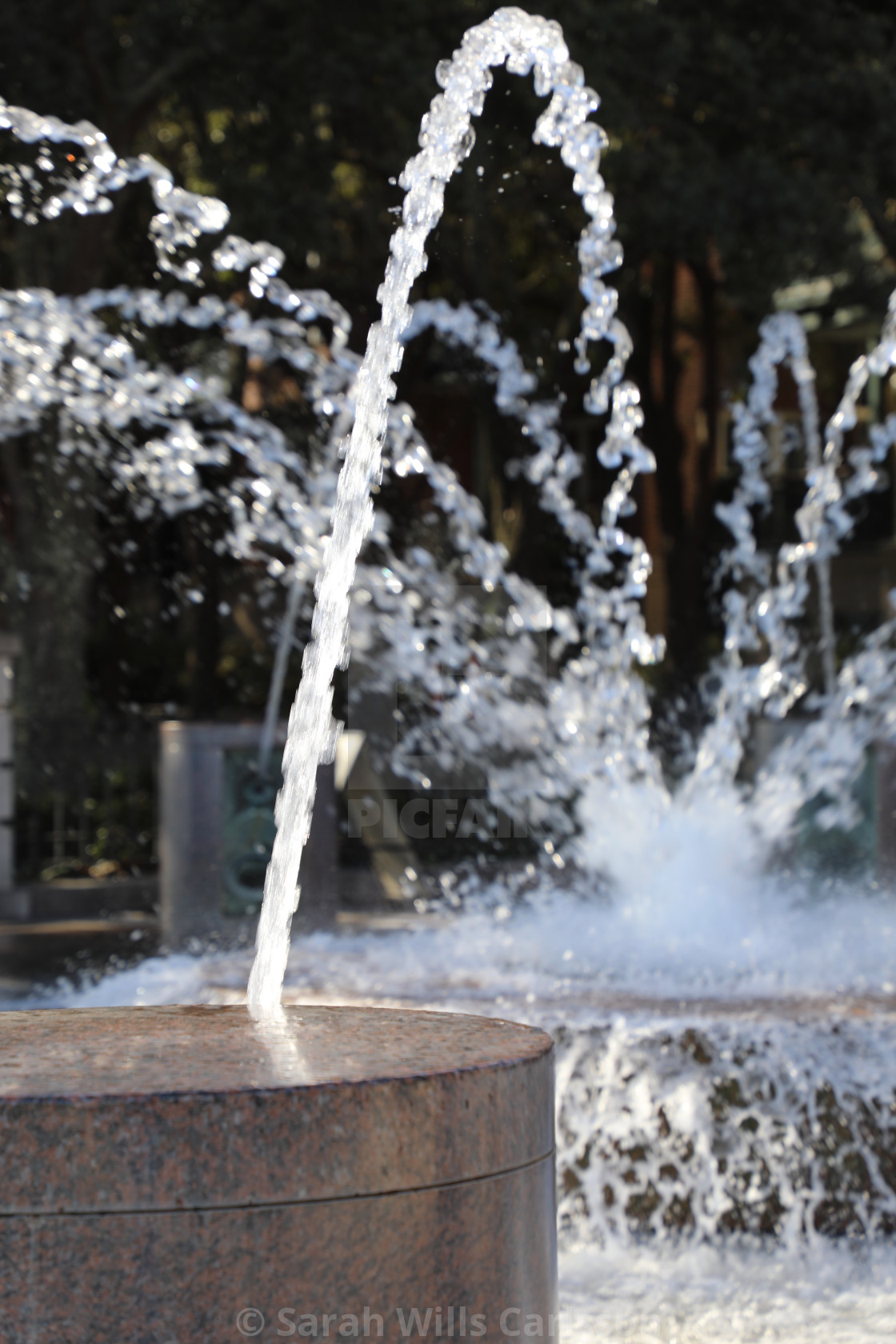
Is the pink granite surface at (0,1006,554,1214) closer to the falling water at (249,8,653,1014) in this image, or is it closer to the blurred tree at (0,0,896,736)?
the falling water at (249,8,653,1014)

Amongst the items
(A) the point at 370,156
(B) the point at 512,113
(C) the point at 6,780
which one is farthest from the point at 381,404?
(A) the point at 370,156

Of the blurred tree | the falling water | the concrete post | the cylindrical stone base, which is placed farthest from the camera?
the blurred tree

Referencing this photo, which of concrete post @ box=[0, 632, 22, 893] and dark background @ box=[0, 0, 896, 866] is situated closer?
concrete post @ box=[0, 632, 22, 893]

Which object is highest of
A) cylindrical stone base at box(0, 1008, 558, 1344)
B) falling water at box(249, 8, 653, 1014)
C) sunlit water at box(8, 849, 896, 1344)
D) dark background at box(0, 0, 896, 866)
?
dark background at box(0, 0, 896, 866)

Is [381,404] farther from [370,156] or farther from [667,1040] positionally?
[370,156]

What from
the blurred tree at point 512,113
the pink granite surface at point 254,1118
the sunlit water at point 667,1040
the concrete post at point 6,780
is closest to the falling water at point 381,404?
the pink granite surface at point 254,1118

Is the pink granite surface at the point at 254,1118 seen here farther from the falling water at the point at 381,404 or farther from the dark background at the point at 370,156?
the dark background at the point at 370,156

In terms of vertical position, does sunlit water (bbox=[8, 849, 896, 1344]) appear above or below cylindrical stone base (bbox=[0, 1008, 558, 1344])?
below

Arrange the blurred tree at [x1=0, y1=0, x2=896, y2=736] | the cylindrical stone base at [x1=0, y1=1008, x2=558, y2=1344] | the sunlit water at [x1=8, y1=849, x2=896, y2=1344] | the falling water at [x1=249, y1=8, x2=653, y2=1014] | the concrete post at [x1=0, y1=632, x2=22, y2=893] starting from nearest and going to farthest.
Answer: the cylindrical stone base at [x1=0, y1=1008, x2=558, y2=1344] → the falling water at [x1=249, y1=8, x2=653, y2=1014] → the sunlit water at [x1=8, y1=849, x2=896, y2=1344] → the concrete post at [x1=0, y1=632, x2=22, y2=893] → the blurred tree at [x1=0, y1=0, x2=896, y2=736]

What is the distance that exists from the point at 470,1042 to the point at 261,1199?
46cm

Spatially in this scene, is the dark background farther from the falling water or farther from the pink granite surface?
the pink granite surface

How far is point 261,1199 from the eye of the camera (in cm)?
184

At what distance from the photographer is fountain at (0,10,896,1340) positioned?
1.82 metres

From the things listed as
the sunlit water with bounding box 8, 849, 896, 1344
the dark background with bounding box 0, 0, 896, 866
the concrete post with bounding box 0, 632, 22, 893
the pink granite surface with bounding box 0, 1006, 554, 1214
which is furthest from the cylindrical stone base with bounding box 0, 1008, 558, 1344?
the dark background with bounding box 0, 0, 896, 866
